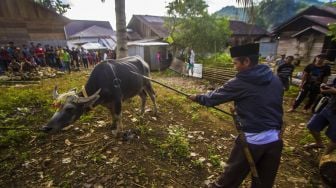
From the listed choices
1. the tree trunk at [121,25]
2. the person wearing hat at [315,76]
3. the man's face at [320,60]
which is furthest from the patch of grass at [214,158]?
the tree trunk at [121,25]

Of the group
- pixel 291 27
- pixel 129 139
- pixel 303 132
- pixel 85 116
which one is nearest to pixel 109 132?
pixel 129 139

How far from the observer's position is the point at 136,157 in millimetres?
4273

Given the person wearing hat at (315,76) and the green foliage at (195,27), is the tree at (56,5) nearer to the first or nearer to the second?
the green foliage at (195,27)

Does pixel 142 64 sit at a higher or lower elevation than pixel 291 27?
lower

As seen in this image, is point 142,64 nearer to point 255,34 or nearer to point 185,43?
point 185,43

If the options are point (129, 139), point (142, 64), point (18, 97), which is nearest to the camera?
point (129, 139)

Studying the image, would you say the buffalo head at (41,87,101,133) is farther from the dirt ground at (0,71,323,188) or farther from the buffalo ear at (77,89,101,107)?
the dirt ground at (0,71,323,188)

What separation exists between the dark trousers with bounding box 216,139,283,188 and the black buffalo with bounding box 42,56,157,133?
2842mm

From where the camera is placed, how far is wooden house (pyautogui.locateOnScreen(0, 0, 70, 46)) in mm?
16297

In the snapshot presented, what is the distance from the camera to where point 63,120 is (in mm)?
3930

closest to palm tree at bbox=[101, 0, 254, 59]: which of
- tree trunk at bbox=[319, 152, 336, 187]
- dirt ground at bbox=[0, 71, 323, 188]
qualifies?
dirt ground at bbox=[0, 71, 323, 188]

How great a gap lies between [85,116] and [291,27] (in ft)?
79.8

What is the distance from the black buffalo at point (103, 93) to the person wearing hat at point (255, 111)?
2.70 meters

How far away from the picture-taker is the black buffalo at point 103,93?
13.1 feet
